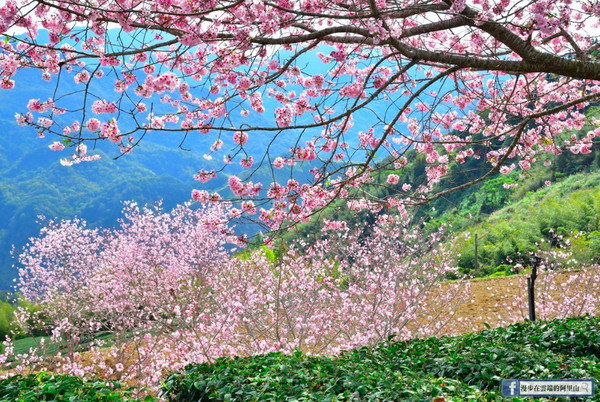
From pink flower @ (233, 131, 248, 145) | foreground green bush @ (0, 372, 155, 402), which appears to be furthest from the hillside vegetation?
pink flower @ (233, 131, 248, 145)

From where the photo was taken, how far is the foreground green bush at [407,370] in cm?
348

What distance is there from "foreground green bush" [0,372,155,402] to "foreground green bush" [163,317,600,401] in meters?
0.62

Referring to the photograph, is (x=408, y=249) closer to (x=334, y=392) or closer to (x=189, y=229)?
(x=189, y=229)

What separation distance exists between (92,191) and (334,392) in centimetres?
8973

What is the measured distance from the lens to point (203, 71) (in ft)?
16.8

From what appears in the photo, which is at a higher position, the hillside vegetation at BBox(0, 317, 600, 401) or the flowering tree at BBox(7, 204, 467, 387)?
the flowering tree at BBox(7, 204, 467, 387)

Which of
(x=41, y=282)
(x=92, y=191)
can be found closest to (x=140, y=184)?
(x=92, y=191)

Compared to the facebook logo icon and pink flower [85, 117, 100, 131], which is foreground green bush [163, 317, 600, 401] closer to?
the facebook logo icon

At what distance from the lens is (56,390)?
11.4 ft

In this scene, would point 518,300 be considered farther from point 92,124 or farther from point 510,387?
point 92,124

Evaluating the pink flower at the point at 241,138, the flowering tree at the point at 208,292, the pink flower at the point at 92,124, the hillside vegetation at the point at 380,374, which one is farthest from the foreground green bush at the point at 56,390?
the pink flower at the point at 241,138

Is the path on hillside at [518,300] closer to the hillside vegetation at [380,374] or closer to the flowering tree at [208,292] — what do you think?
the flowering tree at [208,292]

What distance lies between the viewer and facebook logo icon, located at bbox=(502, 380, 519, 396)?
2439mm

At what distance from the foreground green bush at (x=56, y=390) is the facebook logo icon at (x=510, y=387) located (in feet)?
7.36
